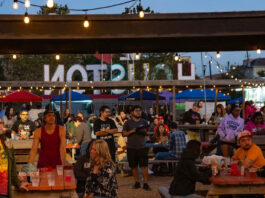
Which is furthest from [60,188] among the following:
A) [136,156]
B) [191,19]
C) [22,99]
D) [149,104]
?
[149,104]

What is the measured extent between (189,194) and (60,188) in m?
1.62

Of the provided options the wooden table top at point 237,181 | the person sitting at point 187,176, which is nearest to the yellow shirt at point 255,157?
the wooden table top at point 237,181

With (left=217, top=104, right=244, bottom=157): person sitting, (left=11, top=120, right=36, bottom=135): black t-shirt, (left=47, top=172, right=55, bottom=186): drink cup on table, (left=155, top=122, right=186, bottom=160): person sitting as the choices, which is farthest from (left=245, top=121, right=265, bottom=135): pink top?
(left=47, top=172, right=55, bottom=186): drink cup on table

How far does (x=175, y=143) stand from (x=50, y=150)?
504 centimetres

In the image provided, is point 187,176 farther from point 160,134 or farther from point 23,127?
point 160,134

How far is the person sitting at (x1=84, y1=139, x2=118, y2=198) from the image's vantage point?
660cm

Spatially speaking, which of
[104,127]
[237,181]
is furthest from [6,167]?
[104,127]

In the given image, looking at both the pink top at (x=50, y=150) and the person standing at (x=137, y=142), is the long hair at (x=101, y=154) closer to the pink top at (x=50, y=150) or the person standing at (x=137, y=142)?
the pink top at (x=50, y=150)

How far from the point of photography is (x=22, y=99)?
2558 centimetres

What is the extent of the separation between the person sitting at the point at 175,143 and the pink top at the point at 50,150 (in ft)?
15.6

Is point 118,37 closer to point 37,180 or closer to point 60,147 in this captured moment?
point 60,147

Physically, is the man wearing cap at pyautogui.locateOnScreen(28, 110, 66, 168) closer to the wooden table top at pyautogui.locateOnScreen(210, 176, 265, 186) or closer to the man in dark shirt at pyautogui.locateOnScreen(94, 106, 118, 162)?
the wooden table top at pyautogui.locateOnScreen(210, 176, 265, 186)

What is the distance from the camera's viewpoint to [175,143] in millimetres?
12703

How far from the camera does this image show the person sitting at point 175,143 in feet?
41.0
